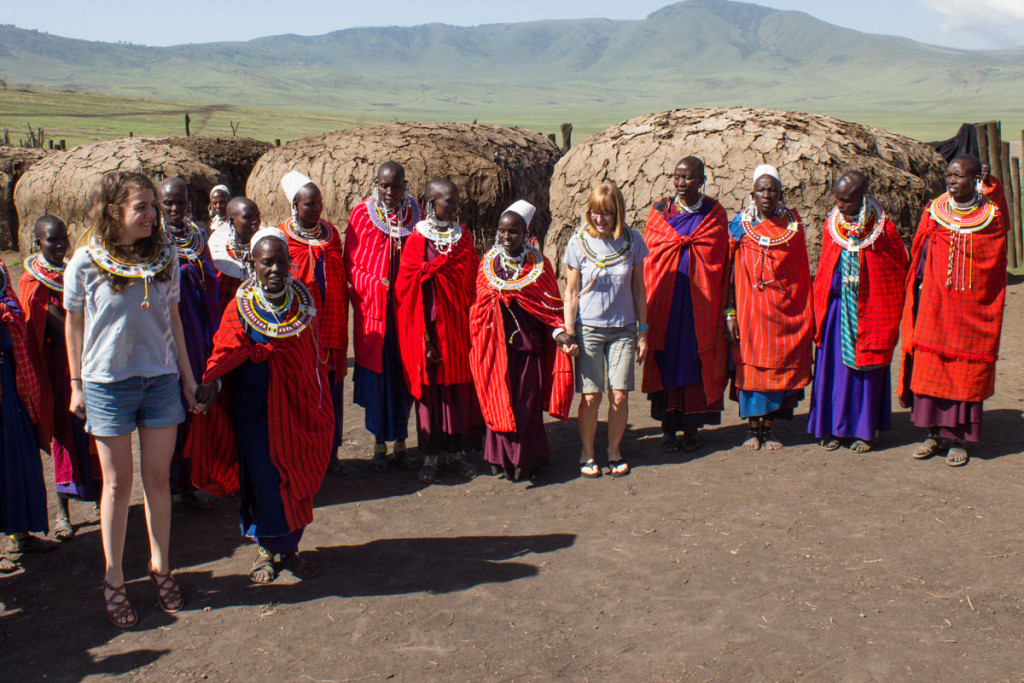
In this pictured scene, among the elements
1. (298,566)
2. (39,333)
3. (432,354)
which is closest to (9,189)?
(39,333)

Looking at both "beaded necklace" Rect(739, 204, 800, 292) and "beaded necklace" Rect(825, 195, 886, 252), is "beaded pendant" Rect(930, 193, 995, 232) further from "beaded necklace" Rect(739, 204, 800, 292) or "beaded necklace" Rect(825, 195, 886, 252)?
"beaded necklace" Rect(739, 204, 800, 292)

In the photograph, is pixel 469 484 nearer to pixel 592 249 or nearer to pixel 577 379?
pixel 577 379

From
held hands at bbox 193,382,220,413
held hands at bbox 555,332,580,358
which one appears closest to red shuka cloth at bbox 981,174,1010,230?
held hands at bbox 555,332,580,358

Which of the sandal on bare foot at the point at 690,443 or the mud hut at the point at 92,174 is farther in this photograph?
the mud hut at the point at 92,174

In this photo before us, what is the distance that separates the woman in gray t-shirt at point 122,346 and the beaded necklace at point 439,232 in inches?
74.1

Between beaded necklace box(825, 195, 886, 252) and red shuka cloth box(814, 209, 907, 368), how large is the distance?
3cm

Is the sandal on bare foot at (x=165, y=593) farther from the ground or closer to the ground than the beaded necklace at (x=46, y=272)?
closer to the ground

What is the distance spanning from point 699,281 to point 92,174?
9920 mm

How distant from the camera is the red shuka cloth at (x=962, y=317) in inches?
223

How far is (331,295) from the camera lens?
5.60 m

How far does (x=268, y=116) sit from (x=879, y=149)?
256ft

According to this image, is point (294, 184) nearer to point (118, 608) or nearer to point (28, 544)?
point (28, 544)

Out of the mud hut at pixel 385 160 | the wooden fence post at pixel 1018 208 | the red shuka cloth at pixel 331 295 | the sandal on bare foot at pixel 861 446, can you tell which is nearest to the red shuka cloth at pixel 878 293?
the sandal on bare foot at pixel 861 446

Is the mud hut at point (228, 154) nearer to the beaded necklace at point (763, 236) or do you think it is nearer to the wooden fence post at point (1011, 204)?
the beaded necklace at point (763, 236)
